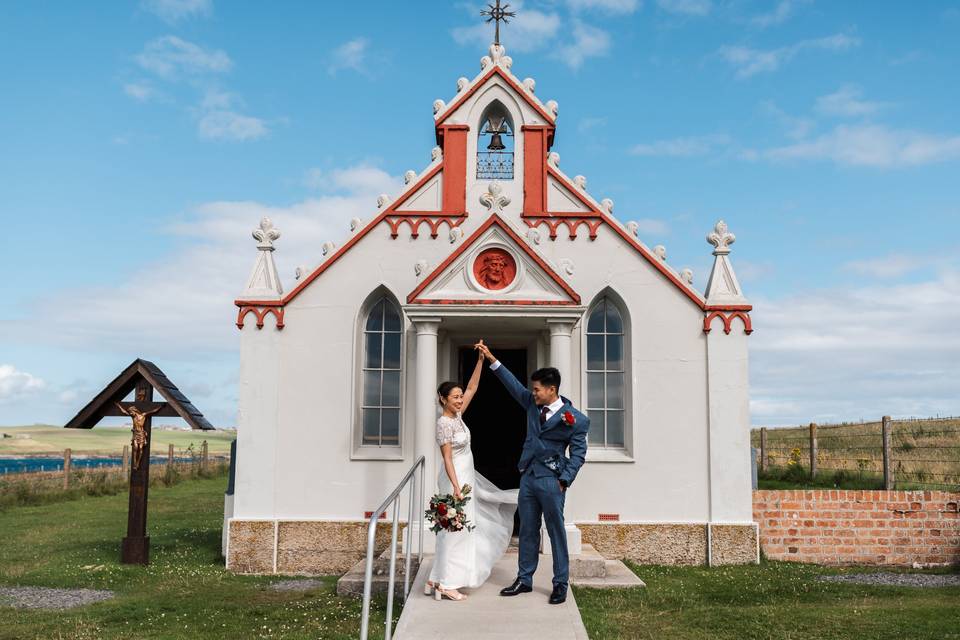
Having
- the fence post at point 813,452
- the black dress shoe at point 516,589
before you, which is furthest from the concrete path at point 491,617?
the fence post at point 813,452

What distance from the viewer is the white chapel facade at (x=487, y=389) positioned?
37.2 ft

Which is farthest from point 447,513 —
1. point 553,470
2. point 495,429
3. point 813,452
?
point 813,452

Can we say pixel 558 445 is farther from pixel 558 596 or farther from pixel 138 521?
pixel 138 521

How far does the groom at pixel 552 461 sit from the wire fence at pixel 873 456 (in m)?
11.2

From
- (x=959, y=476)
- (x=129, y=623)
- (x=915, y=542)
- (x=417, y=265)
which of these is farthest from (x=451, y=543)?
(x=959, y=476)

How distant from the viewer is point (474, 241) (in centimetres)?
1090

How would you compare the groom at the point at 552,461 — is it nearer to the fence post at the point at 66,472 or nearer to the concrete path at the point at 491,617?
the concrete path at the point at 491,617

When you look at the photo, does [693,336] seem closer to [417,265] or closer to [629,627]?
[417,265]

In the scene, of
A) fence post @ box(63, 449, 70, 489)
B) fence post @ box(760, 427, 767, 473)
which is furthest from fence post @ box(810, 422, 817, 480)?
fence post @ box(63, 449, 70, 489)

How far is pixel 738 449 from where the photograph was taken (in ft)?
37.9

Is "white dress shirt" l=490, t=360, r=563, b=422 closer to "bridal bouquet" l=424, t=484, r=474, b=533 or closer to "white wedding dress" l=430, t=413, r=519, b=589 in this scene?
"white wedding dress" l=430, t=413, r=519, b=589

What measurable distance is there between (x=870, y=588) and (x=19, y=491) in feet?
70.2

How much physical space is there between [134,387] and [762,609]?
9.20m

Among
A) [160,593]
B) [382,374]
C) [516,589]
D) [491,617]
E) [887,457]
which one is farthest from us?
[887,457]
